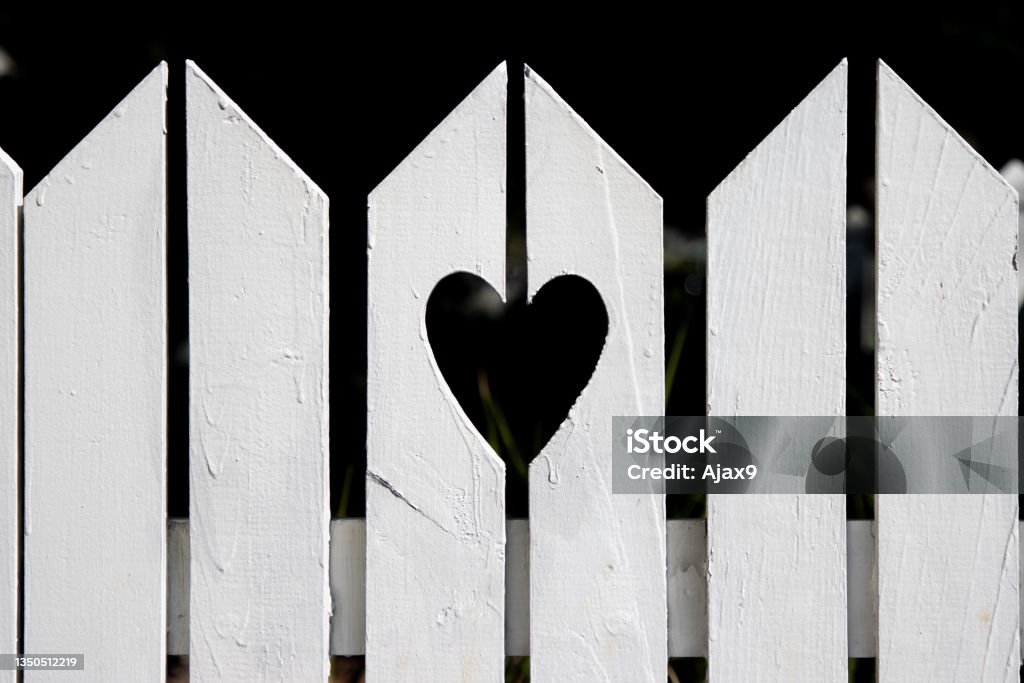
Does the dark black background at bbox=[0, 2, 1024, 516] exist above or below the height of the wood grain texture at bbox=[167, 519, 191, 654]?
above

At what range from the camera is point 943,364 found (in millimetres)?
880

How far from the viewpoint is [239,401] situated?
87 cm

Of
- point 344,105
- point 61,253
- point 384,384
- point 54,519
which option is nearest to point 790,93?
point 344,105

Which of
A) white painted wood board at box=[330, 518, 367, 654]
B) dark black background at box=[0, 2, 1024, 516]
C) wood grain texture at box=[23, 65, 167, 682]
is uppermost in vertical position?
dark black background at box=[0, 2, 1024, 516]

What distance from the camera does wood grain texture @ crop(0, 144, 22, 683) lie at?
0.88 metres

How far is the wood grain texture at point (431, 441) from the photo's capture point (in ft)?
2.86

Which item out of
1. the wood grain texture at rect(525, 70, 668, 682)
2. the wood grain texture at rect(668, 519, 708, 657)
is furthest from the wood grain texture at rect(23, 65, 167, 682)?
the wood grain texture at rect(668, 519, 708, 657)

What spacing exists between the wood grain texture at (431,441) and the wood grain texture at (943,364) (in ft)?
1.49

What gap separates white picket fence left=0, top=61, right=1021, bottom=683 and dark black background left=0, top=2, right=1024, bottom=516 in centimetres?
105

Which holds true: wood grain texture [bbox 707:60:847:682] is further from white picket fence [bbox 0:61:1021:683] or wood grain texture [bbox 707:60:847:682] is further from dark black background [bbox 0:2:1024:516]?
dark black background [bbox 0:2:1024:516]

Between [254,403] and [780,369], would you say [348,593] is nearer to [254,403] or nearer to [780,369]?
[254,403]

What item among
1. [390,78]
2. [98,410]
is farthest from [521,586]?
[390,78]

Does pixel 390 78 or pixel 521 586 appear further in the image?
pixel 390 78

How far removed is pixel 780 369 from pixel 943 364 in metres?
0.19
